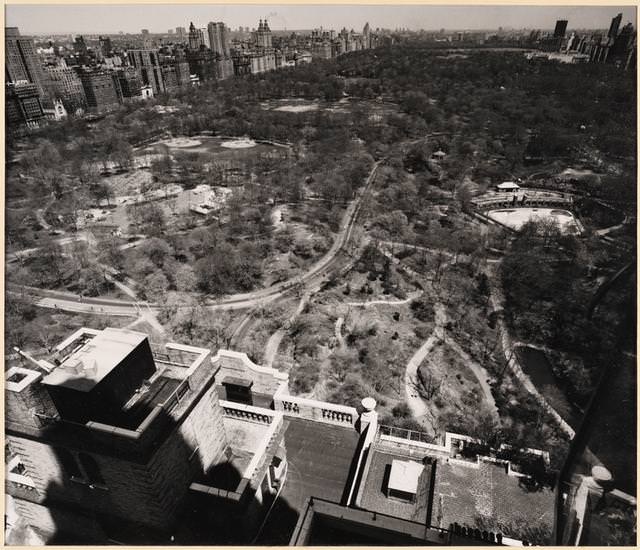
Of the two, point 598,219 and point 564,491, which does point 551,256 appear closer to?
point 598,219

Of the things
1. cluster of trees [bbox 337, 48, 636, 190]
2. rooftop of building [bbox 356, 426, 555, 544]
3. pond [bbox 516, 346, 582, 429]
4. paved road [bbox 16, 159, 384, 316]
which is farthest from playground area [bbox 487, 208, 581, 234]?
rooftop of building [bbox 356, 426, 555, 544]

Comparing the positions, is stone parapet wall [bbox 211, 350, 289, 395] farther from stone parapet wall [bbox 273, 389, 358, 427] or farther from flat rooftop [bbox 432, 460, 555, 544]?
flat rooftop [bbox 432, 460, 555, 544]

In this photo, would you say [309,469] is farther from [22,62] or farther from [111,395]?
[22,62]

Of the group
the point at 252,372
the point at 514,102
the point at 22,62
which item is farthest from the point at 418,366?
the point at 22,62

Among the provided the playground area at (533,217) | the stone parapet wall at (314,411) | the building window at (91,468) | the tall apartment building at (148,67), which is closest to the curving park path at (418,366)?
the stone parapet wall at (314,411)

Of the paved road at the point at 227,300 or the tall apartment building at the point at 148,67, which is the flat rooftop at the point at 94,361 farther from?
the tall apartment building at the point at 148,67

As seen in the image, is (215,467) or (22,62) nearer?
(215,467)
